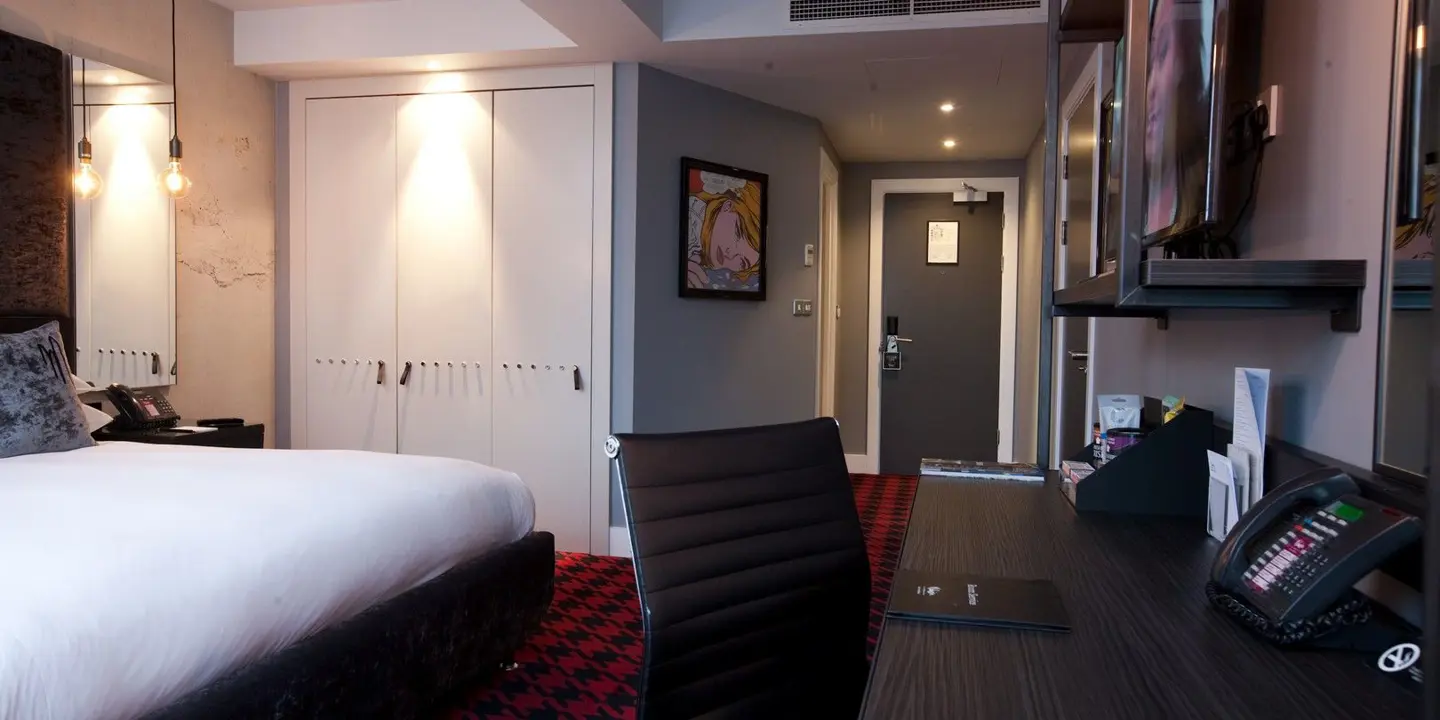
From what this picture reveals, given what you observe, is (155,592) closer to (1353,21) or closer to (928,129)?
(1353,21)

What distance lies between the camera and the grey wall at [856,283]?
6492 millimetres

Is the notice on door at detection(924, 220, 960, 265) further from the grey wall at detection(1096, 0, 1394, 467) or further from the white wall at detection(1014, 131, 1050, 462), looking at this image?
the grey wall at detection(1096, 0, 1394, 467)

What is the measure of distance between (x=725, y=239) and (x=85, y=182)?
8.97 feet

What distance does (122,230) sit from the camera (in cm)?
370

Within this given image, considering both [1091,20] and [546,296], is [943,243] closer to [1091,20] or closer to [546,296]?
[546,296]

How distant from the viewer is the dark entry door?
6.49 metres

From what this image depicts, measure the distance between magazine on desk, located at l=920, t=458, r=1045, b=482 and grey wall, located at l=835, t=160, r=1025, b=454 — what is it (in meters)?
4.38

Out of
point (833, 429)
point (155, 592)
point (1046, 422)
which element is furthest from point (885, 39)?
point (155, 592)

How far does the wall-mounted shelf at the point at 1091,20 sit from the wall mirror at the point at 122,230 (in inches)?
139

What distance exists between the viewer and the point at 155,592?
5.20 ft

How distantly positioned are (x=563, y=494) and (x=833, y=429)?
286 centimetres

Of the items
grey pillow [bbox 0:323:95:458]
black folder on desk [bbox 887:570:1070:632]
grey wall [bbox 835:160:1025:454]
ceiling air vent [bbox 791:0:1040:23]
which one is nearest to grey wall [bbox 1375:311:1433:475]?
black folder on desk [bbox 887:570:1070:632]

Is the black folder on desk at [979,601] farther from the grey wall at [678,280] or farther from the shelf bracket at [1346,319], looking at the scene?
the grey wall at [678,280]

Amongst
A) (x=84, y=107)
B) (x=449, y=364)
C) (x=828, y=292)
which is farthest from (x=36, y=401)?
(x=828, y=292)
